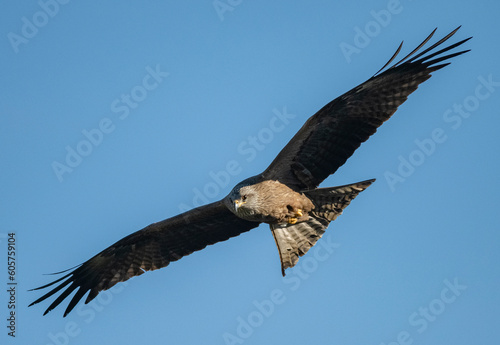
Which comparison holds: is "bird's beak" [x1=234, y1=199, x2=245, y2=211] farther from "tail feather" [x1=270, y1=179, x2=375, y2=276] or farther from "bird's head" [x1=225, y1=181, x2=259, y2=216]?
"tail feather" [x1=270, y1=179, x2=375, y2=276]

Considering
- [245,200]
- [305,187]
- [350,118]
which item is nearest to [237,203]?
[245,200]

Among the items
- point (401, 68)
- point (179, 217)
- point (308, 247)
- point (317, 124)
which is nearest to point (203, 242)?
point (179, 217)

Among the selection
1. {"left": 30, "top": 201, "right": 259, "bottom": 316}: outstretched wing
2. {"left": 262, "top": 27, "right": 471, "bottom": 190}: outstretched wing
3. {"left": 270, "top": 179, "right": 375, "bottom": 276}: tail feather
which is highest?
{"left": 30, "top": 201, "right": 259, "bottom": 316}: outstretched wing

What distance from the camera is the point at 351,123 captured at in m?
10.0

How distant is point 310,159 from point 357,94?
1.05 m

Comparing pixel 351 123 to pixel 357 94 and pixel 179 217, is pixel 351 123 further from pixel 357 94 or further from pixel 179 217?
pixel 179 217

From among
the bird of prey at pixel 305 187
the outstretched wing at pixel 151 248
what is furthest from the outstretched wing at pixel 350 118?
the outstretched wing at pixel 151 248

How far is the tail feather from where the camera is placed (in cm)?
1024

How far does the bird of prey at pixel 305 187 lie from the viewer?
9938 millimetres

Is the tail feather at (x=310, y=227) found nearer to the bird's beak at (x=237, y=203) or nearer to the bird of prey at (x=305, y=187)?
the bird of prey at (x=305, y=187)

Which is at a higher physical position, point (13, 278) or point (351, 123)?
point (13, 278)

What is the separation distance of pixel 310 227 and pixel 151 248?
2.41 meters

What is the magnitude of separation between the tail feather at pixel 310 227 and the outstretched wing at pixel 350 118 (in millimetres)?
358

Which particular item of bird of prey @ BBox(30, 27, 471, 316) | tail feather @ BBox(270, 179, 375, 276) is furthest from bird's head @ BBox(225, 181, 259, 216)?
tail feather @ BBox(270, 179, 375, 276)
